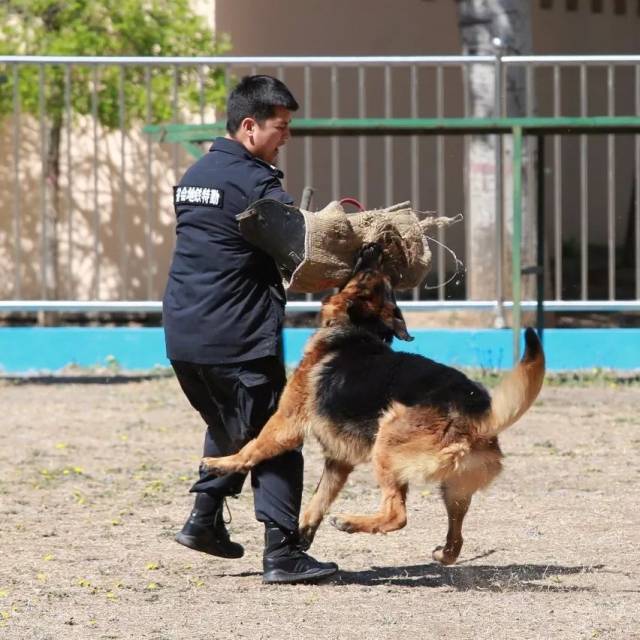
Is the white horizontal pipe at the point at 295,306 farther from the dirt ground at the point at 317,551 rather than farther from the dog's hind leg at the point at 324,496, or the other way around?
the dog's hind leg at the point at 324,496

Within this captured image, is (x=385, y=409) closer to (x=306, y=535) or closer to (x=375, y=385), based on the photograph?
(x=375, y=385)

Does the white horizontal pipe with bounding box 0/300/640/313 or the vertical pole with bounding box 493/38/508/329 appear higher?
the vertical pole with bounding box 493/38/508/329

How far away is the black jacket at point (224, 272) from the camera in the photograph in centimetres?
498

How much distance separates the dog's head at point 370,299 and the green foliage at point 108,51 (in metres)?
5.94

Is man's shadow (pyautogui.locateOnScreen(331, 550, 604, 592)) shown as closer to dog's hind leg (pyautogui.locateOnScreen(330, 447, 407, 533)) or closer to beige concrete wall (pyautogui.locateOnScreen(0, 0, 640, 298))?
dog's hind leg (pyautogui.locateOnScreen(330, 447, 407, 533))

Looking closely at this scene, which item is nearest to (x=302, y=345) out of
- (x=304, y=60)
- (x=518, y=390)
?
(x=304, y=60)

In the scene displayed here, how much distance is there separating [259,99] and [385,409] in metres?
1.17

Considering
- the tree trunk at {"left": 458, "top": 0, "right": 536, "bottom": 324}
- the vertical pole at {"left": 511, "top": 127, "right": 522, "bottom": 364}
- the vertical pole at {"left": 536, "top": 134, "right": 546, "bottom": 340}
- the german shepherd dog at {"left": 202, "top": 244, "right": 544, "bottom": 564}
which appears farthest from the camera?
the tree trunk at {"left": 458, "top": 0, "right": 536, "bottom": 324}

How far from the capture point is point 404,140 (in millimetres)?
15602

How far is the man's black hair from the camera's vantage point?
16.3 ft

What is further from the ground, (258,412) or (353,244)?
(353,244)

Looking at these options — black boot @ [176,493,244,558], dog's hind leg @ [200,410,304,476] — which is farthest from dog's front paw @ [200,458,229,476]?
black boot @ [176,493,244,558]

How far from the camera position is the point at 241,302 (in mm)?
5016

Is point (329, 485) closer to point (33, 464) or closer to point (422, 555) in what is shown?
point (422, 555)
